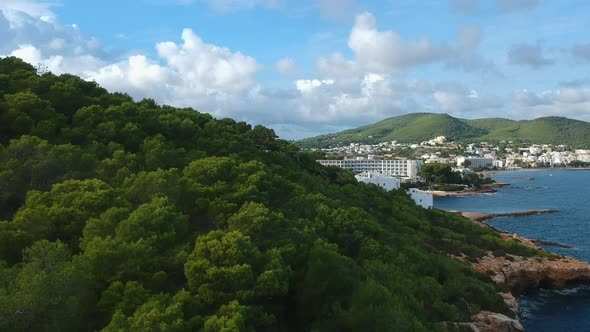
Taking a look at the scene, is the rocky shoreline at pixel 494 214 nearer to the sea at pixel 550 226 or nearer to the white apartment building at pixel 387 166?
the sea at pixel 550 226

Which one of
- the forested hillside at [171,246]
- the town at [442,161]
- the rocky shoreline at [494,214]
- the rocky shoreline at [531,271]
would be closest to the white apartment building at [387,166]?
the town at [442,161]

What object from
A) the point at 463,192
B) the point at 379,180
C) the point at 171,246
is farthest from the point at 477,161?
the point at 171,246

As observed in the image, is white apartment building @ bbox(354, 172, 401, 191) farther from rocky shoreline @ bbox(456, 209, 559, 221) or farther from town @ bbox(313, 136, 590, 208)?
rocky shoreline @ bbox(456, 209, 559, 221)

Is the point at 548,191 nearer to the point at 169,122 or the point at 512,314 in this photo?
the point at 512,314

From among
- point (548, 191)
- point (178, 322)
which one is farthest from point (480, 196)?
point (178, 322)

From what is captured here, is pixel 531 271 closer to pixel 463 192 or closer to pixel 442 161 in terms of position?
pixel 463 192

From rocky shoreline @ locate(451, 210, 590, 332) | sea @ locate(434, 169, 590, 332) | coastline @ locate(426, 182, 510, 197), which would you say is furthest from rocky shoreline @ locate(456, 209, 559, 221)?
rocky shoreline @ locate(451, 210, 590, 332)

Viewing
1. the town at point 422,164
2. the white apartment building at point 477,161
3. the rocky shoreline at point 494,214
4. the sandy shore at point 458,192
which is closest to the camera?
the rocky shoreline at point 494,214
